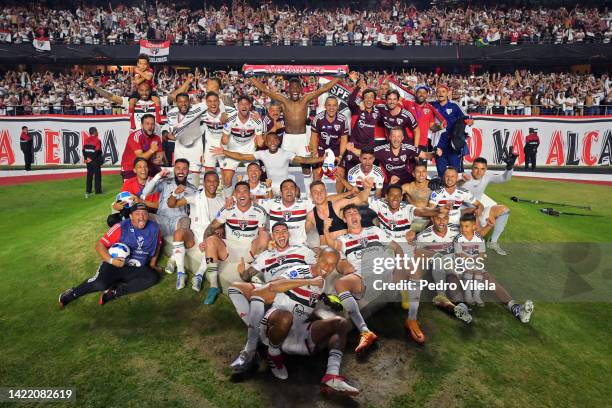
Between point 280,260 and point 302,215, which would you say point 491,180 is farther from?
point 280,260

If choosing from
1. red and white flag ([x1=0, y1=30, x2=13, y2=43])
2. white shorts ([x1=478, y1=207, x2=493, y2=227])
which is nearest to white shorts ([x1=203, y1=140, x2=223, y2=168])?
white shorts ([x1=478, y1=207, x2=493, y2=227])

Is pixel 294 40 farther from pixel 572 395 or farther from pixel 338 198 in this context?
pixel 572 395

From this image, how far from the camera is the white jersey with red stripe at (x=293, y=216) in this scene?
7230mm

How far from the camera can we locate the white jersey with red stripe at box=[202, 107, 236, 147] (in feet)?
31.1

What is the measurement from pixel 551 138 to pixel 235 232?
1757 cm

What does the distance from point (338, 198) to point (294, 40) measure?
2518 centimetres

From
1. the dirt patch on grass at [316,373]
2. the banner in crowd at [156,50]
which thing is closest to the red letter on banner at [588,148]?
the dirt patch on grass at [316,373]

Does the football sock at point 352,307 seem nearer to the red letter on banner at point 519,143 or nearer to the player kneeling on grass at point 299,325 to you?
the player kneeling on grass at point 299,325

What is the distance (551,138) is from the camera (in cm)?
2012

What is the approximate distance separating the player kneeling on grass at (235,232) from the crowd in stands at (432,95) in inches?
508

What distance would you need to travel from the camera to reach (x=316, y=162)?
29.8ft

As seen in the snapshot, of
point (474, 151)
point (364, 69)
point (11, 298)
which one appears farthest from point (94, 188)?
point (364, 69)

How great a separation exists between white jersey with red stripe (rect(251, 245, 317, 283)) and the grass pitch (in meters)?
0.91

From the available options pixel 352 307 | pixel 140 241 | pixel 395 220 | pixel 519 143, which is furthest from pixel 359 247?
pixel 519 143
